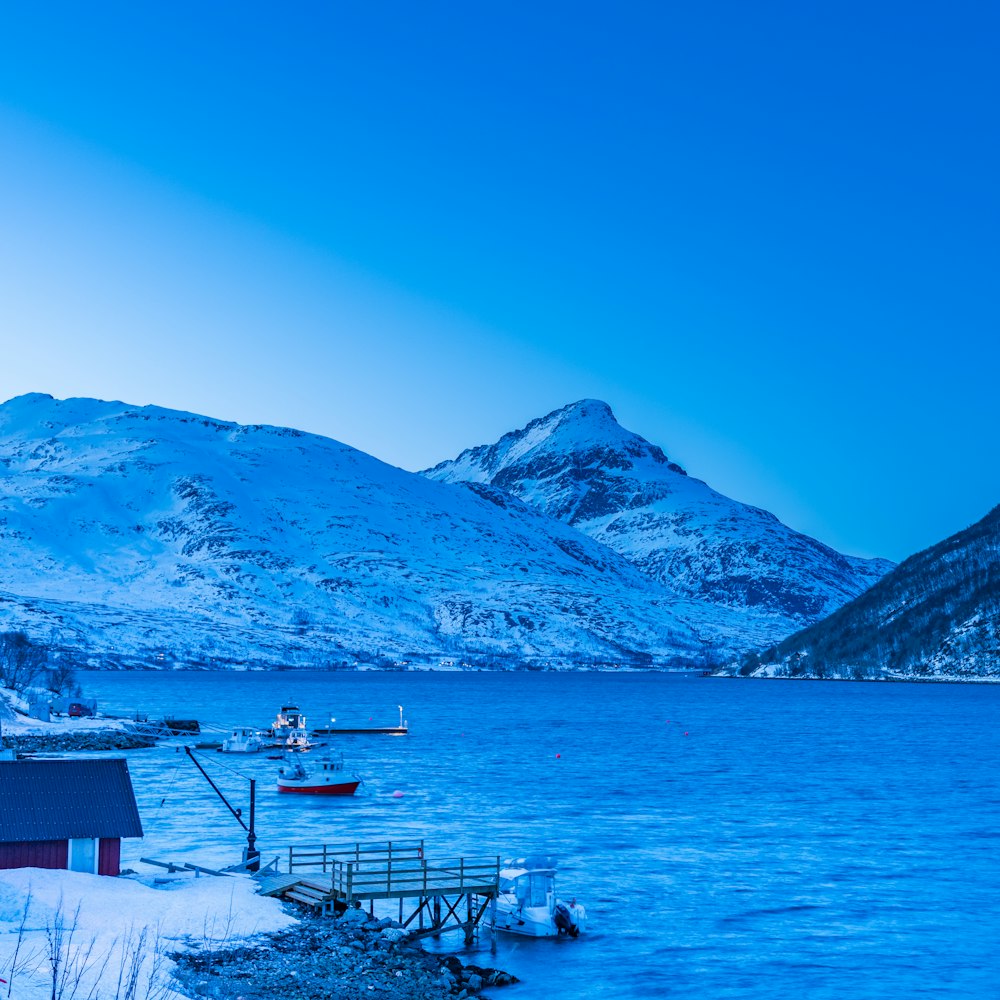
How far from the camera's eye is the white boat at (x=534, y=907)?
1966 inches

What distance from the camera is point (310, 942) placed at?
42.2 m

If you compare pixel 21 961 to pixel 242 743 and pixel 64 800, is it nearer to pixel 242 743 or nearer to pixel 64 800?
pixel 64 800

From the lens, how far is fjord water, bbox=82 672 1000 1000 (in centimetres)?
4662

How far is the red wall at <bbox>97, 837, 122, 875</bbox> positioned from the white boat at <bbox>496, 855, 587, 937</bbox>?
1484cm

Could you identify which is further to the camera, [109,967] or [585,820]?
[585,820]

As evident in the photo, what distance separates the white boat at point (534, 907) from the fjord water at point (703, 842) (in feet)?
2.44

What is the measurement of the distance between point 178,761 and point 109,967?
91.9 m

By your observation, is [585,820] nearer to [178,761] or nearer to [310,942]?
[310,942]

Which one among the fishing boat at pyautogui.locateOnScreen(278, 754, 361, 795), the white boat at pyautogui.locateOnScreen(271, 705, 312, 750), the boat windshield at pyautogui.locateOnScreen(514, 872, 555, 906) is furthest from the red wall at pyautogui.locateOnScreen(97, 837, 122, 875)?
the white boat at pyautogui.locateOnScreen(271, 705, 312, 750)

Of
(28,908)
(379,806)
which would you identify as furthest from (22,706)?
(28,908)

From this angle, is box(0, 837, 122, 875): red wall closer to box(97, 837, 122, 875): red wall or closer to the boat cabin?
box(97, 837, 122, 875): red wall

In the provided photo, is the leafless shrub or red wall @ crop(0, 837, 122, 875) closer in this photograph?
the leafless shrub

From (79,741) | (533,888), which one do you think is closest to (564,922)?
(533,888)

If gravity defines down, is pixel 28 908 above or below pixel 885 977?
above
